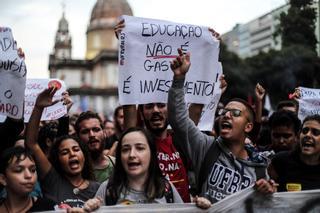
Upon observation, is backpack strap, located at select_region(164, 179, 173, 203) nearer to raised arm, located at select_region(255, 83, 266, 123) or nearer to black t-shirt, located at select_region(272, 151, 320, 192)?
black t-shirt, located at select_region(272, 151, 320, 192)

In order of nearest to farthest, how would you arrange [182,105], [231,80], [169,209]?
[169,209], [182,105], [231,80]

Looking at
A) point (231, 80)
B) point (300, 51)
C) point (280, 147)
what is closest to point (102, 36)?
point (231, 80)

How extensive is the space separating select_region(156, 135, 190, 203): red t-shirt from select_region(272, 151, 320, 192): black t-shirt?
652 mm

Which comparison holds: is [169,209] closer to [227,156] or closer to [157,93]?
[227,156]

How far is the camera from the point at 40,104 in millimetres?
4551

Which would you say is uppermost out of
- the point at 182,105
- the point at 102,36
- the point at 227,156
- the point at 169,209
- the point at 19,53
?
the point at 102,36

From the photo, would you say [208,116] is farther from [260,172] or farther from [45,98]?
[45,98]

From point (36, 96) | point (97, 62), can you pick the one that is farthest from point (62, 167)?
point (97, 62)

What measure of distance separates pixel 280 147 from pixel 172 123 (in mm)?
1820

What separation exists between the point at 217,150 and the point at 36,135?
49.7 inches

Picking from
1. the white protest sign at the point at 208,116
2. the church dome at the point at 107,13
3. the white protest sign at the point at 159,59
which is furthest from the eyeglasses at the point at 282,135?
the church dome at the point at 107,13

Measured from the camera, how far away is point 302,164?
453cm

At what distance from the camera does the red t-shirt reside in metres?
4.65

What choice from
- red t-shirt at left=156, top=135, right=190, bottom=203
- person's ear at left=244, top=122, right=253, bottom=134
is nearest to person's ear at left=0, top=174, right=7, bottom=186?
red t-shirt at left=156, top=135, right=190, bottom=203
